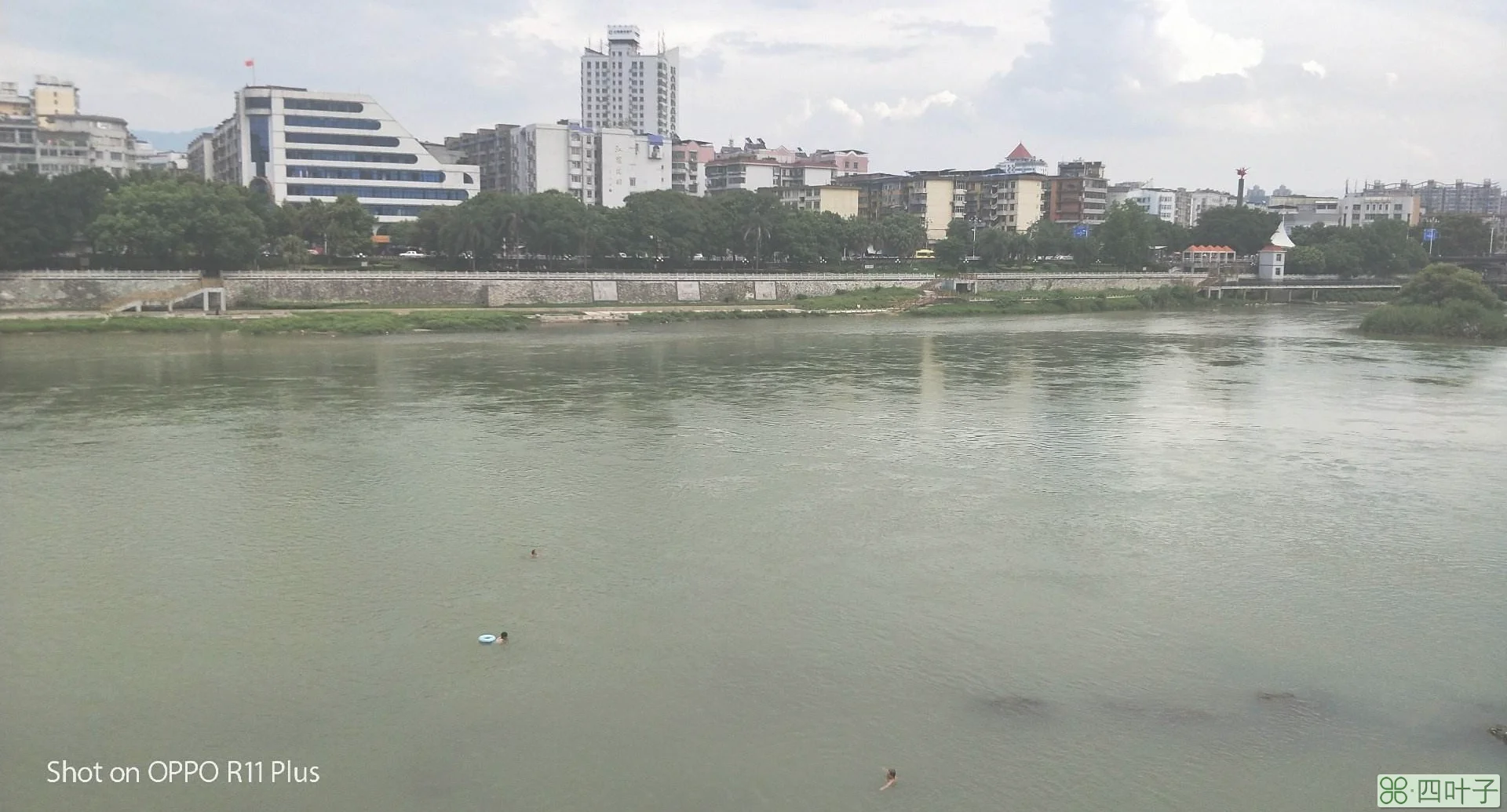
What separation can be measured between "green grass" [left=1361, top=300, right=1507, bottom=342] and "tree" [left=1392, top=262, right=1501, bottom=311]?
1.60 ft

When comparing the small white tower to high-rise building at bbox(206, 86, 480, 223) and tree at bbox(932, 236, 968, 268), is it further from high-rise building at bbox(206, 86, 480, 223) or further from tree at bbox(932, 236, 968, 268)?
high-rise building at bbox(206, 86, 480, 223)

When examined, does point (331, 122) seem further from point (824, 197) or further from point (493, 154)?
point (824, 197)

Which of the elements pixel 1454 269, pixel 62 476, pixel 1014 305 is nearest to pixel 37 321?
pixel 62 476

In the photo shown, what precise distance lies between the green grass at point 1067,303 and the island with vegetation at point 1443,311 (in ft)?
46.7

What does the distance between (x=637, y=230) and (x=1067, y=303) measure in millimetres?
21250

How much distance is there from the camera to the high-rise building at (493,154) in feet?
252

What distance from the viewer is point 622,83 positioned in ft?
379

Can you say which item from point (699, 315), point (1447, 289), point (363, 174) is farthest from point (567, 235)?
point (1447, 289)

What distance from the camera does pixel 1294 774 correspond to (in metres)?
7.36

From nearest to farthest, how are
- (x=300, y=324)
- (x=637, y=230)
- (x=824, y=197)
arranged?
(x=300, y=324) < (x=637, y=230) < (x=824, y=197)

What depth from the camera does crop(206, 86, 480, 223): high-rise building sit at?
60031 millimetres

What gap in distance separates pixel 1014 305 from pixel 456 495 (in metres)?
41.2

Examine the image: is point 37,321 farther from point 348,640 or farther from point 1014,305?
point 1014,305

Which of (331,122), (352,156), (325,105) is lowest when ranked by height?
(352,156)
